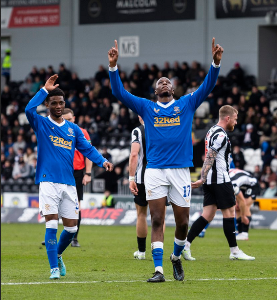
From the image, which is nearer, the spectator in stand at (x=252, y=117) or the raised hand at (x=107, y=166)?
the raised hand at (x=107, y=166)

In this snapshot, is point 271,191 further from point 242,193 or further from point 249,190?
point 249,190

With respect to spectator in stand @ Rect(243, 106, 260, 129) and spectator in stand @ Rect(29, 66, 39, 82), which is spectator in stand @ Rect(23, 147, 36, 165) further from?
spectator in stand @ Rect(243, 106, 260, 129)

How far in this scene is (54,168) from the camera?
30.3ft

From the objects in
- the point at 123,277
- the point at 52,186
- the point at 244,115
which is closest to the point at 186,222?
the point at 123,277

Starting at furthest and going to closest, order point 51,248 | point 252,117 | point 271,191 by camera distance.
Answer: point 252,117 < point 271,191 < point 51,248

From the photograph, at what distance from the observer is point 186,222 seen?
9.12m

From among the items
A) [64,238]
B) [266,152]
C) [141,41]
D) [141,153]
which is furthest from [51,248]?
[141,41]

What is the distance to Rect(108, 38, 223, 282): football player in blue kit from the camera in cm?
895

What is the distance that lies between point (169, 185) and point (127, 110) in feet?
75.1

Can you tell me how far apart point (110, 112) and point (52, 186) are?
23.3 metres

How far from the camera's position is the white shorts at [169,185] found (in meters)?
8.95

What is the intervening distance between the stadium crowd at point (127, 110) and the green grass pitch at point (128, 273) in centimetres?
1086

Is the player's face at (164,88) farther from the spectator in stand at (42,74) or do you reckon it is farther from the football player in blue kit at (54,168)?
the spectator in stand at (42,74)

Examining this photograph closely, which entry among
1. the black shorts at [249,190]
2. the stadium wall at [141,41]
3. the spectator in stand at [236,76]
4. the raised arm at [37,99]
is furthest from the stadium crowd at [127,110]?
the raised arm at [37,99]
